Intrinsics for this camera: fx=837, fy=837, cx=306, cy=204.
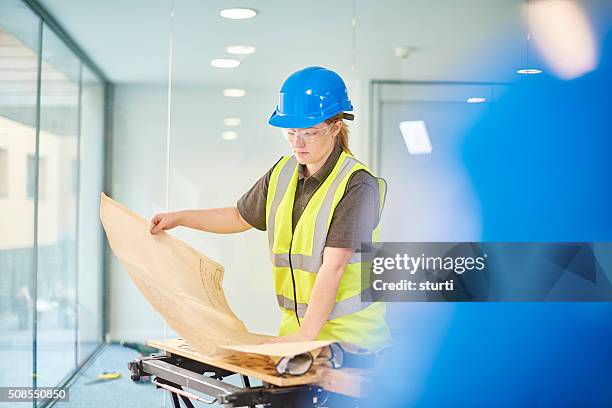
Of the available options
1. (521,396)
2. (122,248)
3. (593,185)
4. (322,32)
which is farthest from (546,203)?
(122,248)

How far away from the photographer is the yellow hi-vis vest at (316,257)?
7.53 feet

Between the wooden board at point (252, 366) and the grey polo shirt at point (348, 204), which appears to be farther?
the grey polo shirt at point (348, 204)

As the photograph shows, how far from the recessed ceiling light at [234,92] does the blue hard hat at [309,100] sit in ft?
2.77

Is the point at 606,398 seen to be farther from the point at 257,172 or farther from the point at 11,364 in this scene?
the point at 11,364

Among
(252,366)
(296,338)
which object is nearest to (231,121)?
(296,338)

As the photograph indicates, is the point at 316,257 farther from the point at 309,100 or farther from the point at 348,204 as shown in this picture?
the point at 309,100

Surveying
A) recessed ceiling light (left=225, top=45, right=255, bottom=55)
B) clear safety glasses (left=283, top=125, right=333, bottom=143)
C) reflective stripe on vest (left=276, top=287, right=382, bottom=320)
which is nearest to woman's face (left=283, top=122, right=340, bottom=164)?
clear safety glasses (left=283, top=125, right=333, bottom=143)

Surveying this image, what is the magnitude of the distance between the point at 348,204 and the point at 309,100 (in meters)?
0.32

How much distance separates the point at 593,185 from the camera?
3139 mm

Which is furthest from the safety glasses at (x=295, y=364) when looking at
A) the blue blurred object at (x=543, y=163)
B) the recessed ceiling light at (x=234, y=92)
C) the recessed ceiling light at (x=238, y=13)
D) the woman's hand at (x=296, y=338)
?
the recessed ceiling light at (x=238, y=13)

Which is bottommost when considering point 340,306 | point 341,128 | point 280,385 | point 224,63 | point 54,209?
point 280,385

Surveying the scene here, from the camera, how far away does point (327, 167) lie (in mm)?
2369

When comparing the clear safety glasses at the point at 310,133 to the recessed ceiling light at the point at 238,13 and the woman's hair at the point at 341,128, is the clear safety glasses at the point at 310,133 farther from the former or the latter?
the recessed ceiling light at the point at 238,13

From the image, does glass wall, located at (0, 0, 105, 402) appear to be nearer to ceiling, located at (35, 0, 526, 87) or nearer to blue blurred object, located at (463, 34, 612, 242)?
ceiling, located at (35, 0, 526, 87)
